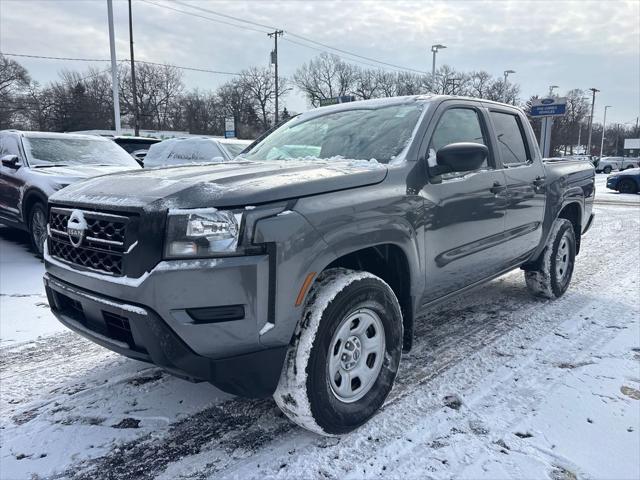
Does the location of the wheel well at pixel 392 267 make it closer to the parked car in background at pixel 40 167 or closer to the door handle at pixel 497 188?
the door handle at pixel 497 188

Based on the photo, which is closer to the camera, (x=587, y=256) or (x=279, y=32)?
(x=587, y=256)

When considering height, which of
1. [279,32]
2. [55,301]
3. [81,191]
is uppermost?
[279,32]

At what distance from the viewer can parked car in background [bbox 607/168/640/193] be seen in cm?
1862

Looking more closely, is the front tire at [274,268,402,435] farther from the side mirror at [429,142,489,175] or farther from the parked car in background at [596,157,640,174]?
the parked car in background at [596,157,640,174]

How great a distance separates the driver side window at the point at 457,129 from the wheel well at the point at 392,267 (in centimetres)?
74

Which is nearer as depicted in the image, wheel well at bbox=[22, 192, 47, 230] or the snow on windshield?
wheel well at bbox=[22, 192, 47, 230]

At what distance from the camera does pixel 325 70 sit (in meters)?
66.3

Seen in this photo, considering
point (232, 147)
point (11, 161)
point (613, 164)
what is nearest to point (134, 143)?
point (232, 147)

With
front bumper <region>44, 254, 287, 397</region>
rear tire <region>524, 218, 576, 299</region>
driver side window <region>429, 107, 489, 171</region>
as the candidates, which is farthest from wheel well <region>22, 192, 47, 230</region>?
rear tire <region>524, 218, 576, 299</region>

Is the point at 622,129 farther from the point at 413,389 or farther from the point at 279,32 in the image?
the point at 413,389

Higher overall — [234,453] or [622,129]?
[622,129]

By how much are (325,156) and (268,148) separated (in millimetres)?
708

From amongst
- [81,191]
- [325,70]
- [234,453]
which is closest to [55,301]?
[81,191]

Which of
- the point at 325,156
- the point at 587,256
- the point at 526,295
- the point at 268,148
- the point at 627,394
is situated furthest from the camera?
the point at 587,256
